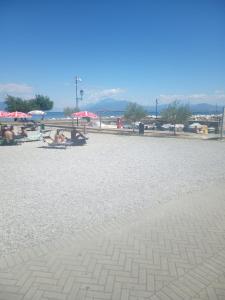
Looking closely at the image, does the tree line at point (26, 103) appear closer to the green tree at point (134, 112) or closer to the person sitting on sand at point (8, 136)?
the green tree at point (134, 112)

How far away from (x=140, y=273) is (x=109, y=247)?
85cm

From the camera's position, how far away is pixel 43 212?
6.05 metres

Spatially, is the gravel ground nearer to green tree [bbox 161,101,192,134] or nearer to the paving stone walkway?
the paving stone walkway

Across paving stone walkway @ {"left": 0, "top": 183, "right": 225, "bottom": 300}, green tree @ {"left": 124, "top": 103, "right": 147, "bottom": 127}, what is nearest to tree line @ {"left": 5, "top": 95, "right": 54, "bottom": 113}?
green tree @ {"left": 124, "top": 103, "right": 147, "bottom": 127}

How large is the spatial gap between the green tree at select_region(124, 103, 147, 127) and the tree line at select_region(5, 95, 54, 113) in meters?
23.2

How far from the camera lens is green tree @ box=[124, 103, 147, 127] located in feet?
106

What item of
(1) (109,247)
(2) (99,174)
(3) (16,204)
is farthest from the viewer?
(2) (99,174)

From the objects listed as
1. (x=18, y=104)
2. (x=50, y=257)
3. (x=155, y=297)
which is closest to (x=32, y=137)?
(x=50, y=257)

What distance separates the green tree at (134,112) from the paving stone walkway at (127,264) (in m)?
27.4

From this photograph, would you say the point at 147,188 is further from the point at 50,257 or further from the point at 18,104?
the point at 18,104

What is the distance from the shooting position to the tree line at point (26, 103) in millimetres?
46000

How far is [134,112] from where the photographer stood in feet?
106

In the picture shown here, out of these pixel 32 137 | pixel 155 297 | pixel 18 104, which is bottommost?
pixel 155 297

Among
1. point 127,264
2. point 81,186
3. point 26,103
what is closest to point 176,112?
point 81,186
